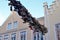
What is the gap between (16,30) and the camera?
58.1ft

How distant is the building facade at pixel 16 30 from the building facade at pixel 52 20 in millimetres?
1230

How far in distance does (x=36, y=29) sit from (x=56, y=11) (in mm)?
7227

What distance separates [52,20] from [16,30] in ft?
12.6

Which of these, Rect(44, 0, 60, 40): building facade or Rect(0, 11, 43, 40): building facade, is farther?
Rect(0, 11, 43, 40): building facade

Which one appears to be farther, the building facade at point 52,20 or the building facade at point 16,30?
the building facade at point 16,30

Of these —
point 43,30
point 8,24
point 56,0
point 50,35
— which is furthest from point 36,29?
point 8,24

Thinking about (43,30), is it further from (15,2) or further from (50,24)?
(50,24)

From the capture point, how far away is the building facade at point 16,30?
55.2ft

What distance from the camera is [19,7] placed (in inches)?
302

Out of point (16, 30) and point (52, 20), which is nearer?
point (52, 20)

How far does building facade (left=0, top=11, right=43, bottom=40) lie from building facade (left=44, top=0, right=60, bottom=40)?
123cm

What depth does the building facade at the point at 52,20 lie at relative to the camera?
15281 millimetres

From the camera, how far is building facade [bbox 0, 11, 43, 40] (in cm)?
1683

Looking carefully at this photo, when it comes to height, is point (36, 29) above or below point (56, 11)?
below
